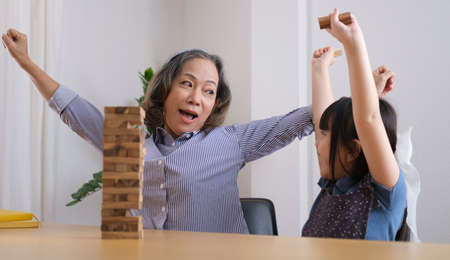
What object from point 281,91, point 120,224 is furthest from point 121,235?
point 281,91

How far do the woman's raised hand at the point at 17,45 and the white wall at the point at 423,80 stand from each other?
1.80 m

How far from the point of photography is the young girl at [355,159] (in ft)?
3.13

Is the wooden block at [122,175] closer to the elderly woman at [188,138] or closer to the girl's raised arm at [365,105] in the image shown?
the girl's raised arm at [365,105]

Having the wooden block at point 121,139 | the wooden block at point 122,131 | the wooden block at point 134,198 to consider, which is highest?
the wooden block at point 122,131

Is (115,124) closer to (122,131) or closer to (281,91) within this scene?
(122,131)

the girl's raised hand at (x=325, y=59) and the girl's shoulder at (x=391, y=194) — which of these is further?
the girl's raised hand at (x=325, y=59)

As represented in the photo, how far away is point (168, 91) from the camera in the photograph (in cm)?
162

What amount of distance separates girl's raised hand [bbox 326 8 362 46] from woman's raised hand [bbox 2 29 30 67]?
86 centimetres

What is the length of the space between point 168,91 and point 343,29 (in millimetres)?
861

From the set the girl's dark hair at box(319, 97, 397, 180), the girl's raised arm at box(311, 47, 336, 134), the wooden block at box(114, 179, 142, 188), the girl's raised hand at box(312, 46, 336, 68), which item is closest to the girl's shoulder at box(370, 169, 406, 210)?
the girl's dark hair at box(319, 97, 397, 180)

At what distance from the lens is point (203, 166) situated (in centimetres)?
145

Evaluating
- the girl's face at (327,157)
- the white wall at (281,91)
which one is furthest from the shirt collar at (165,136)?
the white wall at (281,91)

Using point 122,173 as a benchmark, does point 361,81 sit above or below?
above

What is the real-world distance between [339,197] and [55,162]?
167 centimetres
